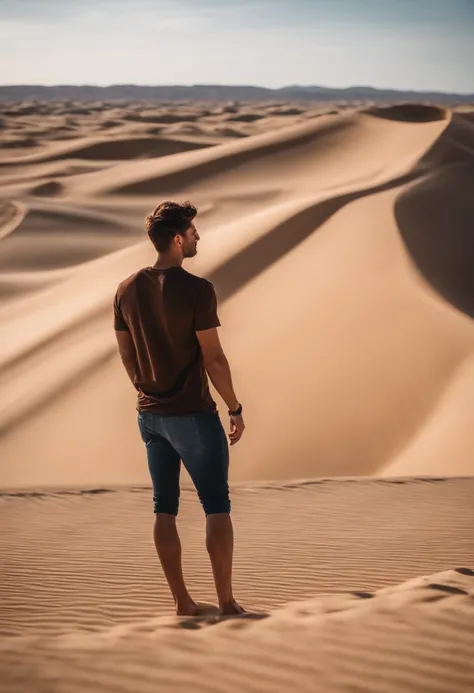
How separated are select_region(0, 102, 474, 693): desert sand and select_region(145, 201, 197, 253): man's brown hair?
155 centimetres

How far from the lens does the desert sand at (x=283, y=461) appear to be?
10.2 ft

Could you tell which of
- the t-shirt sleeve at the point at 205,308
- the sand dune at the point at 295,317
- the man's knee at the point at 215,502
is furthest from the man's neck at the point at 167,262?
the sand dune at the point at 295,317

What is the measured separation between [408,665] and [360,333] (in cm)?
747

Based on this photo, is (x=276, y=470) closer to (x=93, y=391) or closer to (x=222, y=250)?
(x=93, y=391)

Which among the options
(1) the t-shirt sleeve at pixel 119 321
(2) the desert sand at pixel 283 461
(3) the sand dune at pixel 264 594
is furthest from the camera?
(1) the t-shirt sleeve at pixel 119 321

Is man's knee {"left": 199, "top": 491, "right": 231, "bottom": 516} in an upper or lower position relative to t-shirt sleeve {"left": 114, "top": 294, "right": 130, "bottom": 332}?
lower

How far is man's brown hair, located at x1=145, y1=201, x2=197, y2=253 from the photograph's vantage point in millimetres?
3449

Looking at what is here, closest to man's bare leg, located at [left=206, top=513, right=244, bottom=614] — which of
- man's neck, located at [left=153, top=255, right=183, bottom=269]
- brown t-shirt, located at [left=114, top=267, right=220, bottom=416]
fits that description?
brown t-shirt, located at [left=114, top=267, right=220, bottom=416]

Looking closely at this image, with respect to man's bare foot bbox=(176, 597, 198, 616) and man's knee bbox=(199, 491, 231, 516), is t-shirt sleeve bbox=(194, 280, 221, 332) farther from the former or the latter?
man's bare foot bbox=(176, 597, 198, 616)

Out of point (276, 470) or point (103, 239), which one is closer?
point (276, 470)

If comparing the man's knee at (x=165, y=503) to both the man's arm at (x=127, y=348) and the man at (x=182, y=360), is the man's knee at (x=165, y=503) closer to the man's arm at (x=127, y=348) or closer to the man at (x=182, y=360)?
the man at (x=182, y=360)

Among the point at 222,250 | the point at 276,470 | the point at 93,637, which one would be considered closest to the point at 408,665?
the point at 93,637

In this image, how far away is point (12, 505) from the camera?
6.46 meters

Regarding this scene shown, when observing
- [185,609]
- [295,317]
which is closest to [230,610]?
[185,609]
